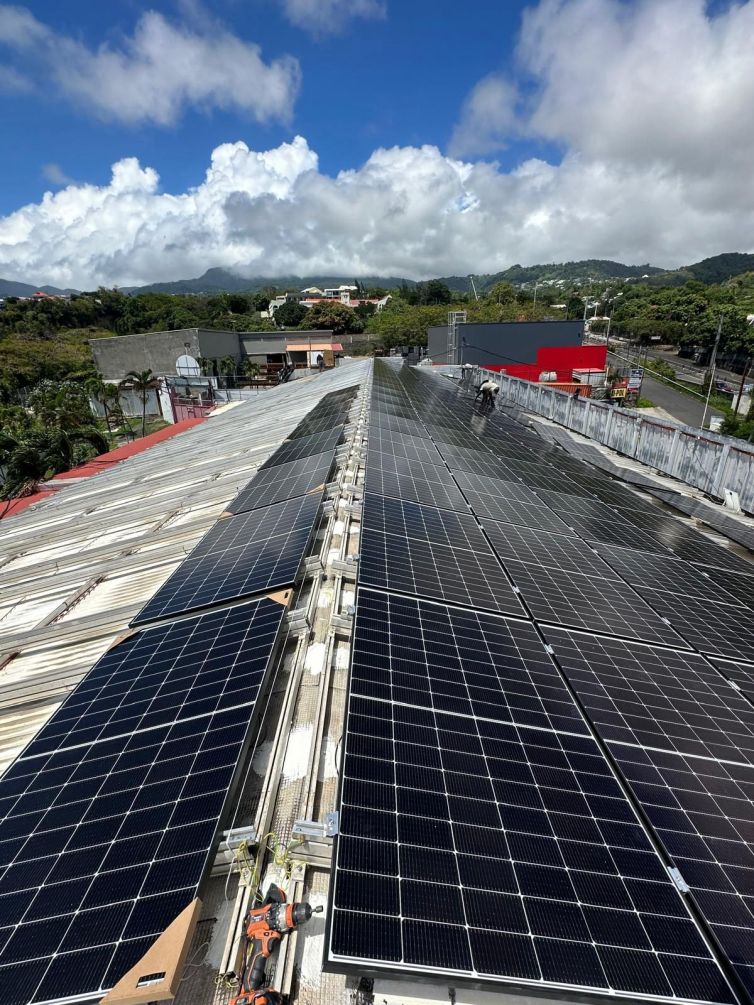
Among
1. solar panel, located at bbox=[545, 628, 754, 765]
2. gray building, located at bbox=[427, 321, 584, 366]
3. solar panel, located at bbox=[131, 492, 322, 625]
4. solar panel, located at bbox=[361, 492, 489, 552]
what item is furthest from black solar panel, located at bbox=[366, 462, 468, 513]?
gray building, located at bbox=[427, 321, 584, 366]

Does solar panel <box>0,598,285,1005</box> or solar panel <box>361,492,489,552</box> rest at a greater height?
solar panel <box>361,492,489,552</box>

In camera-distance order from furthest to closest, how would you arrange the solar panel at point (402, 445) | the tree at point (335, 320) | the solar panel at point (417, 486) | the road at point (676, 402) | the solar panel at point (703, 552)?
the tree at point (335, 320)
the road at point (676, 402)
the solar panel at point (402, 445)
the solar panel at point (703, 552)
the solar panel at point (417, 486)

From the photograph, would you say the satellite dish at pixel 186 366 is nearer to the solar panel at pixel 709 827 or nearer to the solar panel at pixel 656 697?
the solar panel at pixel 656 697

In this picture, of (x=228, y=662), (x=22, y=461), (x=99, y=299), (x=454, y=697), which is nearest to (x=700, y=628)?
(x=454, y=697)

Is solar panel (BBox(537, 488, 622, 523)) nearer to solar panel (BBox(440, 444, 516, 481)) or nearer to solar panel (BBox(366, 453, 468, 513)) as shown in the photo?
solar panel (BBox(440, 444, 516, 481))

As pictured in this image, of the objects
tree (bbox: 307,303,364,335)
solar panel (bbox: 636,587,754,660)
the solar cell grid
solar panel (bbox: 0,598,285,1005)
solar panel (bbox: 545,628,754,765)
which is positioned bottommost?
solar panel (bbox: 636,587,754,660)

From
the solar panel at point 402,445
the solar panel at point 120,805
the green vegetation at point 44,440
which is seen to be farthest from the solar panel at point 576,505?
the green vegetation at point 44,440

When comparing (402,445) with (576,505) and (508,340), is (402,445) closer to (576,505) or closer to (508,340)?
(576,505)
